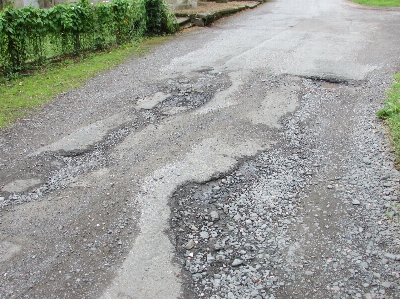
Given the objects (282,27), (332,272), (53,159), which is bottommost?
(332,272)

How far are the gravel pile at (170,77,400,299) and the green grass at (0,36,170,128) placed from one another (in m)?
4.16

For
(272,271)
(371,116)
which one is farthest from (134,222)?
(371,116)

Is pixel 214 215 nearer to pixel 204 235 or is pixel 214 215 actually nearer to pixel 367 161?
pixel 204 235

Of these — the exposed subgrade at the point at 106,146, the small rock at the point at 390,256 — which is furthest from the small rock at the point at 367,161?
the exposed subgrade at the point at 106,146

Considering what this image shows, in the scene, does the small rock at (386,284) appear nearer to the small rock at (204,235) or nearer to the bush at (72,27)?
the small rock at (204,235)

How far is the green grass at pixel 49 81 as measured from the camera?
7.34 metres

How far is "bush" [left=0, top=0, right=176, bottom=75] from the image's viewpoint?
890cm

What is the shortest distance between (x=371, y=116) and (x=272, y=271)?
4.12 metres

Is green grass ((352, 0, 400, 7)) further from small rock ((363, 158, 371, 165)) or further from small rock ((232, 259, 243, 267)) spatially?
small rock ((232, 259, 243, 267))

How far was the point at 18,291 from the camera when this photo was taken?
11.4 feet

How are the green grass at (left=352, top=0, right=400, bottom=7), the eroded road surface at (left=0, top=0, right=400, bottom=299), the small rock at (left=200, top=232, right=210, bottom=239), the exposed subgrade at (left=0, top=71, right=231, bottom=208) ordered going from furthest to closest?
the green grass at (left=352, top=0, right=400, bottom=7)
the exposed subgrade at (left=0, top=71, right=231, bottom=208)
the small rock at (left=200, top=232, right=210, bottom=239)
the eroded road surface at (left=0, top=0, right=400, bottom=299)

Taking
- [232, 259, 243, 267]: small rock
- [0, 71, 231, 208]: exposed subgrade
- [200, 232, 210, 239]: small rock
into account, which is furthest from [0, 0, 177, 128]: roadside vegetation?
[232, 259, 243, 267]: small rock

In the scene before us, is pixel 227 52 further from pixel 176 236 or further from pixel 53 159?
pixel 176 236

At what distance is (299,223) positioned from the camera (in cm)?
425
